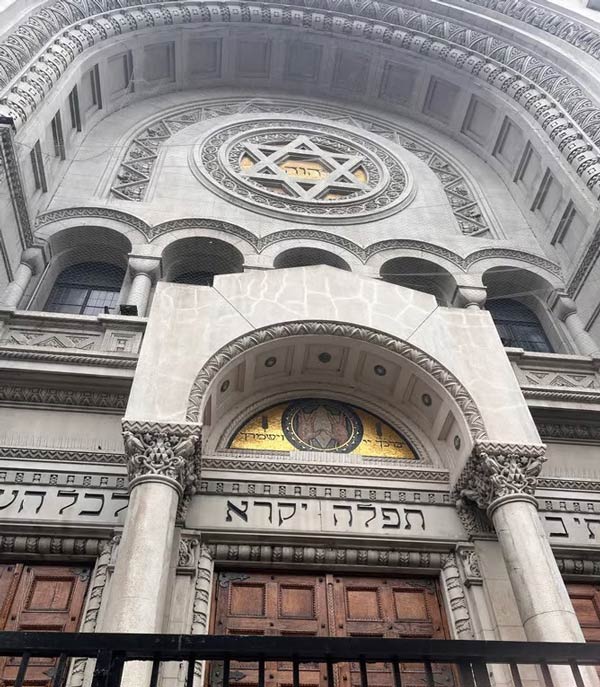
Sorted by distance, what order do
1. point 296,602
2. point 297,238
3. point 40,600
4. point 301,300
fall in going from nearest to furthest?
point 40,600 → point 296,602 → point 301,300 → point 297,238

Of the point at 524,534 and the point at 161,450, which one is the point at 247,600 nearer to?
the point at 161,450

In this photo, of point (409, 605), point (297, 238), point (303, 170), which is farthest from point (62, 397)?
point (303, 170)

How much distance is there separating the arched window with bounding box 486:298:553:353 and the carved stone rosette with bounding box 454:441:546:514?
4905mm

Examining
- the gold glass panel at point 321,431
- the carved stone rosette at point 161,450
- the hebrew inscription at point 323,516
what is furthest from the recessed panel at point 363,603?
the carved stone rosette at point 161,450

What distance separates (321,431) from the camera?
8266 mm

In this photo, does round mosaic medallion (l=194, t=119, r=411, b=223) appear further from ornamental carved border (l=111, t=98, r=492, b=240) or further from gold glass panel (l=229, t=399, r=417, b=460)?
gold glass panel (l=229, t=399, r=417, b=460)

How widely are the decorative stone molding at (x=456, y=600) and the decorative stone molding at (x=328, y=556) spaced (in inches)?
3.8

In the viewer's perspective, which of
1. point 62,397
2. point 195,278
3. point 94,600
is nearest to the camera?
point 94,600

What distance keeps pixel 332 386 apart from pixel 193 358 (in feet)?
8.00

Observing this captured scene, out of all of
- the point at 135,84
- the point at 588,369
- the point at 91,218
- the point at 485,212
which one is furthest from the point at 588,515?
the point at 135,84

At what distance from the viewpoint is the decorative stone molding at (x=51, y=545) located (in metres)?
6.48

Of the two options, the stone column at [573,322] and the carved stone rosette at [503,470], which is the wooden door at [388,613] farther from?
the stone column at [573,322]

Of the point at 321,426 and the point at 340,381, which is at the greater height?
the point at 340,381

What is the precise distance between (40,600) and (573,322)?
9594 mm
